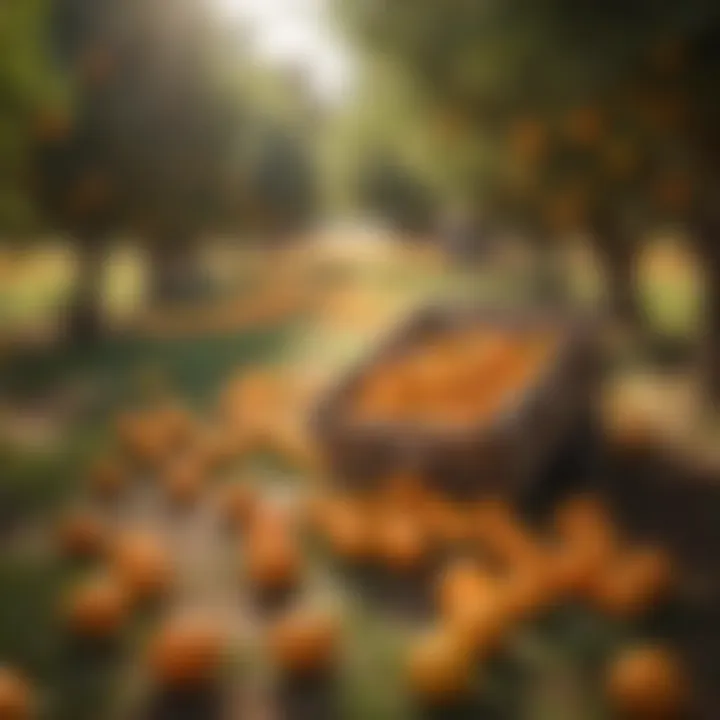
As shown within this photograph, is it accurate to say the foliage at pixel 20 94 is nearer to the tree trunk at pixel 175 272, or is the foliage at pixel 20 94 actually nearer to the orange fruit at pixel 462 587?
the tree trunk at pixel 175 272

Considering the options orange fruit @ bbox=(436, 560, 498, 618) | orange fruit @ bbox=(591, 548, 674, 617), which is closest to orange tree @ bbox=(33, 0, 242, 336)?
orange fruit @ bbox=(436, 560, 498, 618)

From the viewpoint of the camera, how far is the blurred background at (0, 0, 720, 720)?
4.29ft

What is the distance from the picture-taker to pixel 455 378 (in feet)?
4.17

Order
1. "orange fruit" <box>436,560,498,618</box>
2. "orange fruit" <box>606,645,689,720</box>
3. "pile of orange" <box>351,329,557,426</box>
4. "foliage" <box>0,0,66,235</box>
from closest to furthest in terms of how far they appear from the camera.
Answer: "orange fruit" <box>606,645,689,720</box>
"orange fruit" <box>436,560,498,618</box>
"pile of orange" <box>351,329,557,426</box>
"foliage" <box>0,0,66,235</box>

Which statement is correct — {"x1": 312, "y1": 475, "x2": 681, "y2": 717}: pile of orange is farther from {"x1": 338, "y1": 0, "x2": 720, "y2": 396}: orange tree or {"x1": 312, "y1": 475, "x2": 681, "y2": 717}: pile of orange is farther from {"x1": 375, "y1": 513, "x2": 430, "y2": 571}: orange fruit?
{"x1": 338, "y1": 0, "x2": 720, "y2": 396}: orange tree

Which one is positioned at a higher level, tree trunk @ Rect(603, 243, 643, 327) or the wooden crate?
tree trunk @ Rect(603, 243, 643, 327)

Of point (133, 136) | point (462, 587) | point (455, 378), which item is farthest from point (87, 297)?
point (462, 587)

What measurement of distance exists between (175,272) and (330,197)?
24cm

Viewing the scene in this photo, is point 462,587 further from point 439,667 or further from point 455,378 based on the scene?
point 455,378

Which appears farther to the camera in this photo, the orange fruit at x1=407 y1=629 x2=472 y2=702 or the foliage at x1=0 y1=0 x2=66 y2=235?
the foliage at x1=0 y1=0 x2=66 y2=235

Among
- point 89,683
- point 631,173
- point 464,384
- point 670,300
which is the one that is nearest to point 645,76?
point 631,173

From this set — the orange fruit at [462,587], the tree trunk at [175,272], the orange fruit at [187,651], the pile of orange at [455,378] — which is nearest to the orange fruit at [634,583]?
the orange fruit at [462,587]

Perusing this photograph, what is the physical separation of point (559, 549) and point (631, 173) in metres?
0.51

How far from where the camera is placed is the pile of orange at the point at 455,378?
1.24 m
